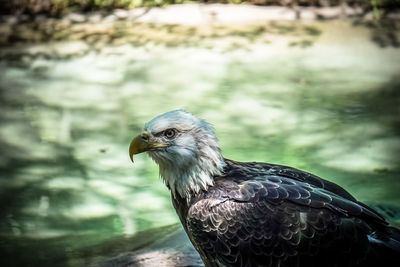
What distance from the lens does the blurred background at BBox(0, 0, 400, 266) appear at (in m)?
5.45

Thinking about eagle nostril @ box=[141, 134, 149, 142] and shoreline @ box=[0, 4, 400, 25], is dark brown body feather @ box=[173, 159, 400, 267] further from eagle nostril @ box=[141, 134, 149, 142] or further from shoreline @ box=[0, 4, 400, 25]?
shoreline @ box=[0, 4, 400, 25]

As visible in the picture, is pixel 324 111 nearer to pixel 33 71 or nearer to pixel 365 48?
pixel 365 48

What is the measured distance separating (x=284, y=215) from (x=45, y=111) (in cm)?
584

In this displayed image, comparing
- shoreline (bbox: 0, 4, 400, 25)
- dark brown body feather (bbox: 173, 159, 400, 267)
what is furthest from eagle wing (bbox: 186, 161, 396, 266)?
shoreline (bbox: 0, 4, 400, 25)

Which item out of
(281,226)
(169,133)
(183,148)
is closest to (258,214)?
(281,226)

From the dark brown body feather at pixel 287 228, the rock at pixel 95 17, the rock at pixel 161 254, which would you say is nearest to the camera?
the dark brown body feather at pixel 287 228

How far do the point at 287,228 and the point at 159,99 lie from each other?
5.45m

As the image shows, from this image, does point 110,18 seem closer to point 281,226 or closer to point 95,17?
point 95,17

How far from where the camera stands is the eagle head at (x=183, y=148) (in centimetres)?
333

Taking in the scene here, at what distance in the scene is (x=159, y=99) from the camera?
27.1 ft

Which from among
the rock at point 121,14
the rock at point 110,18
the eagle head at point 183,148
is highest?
the eagle head at point 183,148

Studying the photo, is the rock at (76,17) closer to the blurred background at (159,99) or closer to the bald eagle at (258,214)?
the blurred background at (159,99)

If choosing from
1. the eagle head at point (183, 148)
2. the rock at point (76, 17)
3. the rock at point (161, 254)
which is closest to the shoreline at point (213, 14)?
the rock at point (76, 17)

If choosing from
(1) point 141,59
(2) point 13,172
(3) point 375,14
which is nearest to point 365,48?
(3) point 375,14
